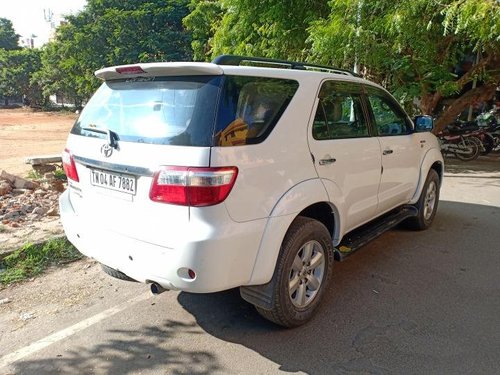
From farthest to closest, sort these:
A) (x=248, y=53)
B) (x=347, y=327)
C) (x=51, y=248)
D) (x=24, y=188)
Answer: (x=248, y=53) < (x=24, y=188) < (x=51, y=248) < (x=347, y=327)

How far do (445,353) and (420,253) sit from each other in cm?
179

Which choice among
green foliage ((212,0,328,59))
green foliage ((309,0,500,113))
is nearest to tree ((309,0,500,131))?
green foliage ((309,0,500,113))

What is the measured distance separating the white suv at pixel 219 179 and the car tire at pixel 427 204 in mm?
1782

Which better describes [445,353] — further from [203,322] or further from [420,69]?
[420,69]

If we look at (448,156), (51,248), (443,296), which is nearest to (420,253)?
(443,296)

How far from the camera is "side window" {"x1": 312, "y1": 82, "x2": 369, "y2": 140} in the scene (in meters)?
2.99

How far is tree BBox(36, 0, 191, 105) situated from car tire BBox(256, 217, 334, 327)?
945 inches

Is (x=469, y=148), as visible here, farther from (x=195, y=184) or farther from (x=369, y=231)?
(x=195, y=184)

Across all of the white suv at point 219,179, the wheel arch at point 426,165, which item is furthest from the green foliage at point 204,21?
the white suv at point 219,179

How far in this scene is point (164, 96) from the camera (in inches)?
99.0

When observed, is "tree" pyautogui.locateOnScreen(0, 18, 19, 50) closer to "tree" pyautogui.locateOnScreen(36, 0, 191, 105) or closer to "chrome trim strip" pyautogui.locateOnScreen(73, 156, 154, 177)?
"tree" pyautogui.locateOnScreen(36, 0, 191, 105)

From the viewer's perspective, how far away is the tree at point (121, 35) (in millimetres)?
25812

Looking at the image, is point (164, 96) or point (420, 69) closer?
point (164, 96)

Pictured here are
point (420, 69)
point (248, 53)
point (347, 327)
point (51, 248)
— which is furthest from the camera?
point (248, 53)
